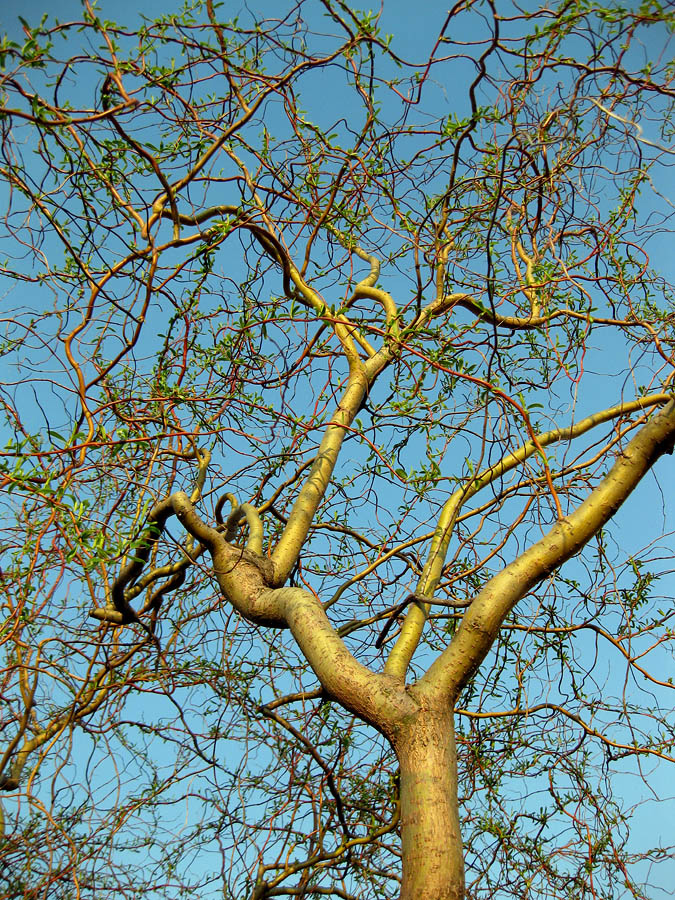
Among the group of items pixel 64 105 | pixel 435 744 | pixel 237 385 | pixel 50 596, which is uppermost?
pixel 64 105

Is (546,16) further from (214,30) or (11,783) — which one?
(11,783)

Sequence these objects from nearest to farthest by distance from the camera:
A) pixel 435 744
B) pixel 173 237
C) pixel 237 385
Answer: pixel 435 744 → pixel 173 237 → pixel 237 385

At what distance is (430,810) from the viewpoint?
6.20ft

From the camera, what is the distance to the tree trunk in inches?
71.4

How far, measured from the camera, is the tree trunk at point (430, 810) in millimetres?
1814

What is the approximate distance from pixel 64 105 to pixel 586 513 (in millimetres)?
2386

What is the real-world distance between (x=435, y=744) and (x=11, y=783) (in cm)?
251

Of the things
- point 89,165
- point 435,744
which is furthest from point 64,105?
point 435,744

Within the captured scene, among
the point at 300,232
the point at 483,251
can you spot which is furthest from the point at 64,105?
the point at 483,251

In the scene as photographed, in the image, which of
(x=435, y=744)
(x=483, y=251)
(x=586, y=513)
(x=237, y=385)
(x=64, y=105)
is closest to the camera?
(x=435, y=744)

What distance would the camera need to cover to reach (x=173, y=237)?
304 cm

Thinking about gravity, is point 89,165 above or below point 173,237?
above

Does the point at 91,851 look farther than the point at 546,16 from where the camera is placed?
Yes

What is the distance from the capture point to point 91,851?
3.23 metres
